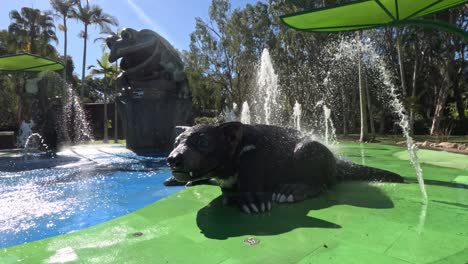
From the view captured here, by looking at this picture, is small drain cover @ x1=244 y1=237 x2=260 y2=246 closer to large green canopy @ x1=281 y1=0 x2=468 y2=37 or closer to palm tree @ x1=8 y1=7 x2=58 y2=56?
large green canopy @ x1=281 y1=0 x2=468 y2=37

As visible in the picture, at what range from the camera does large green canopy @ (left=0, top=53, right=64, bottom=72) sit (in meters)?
12.8

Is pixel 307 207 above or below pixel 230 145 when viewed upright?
below

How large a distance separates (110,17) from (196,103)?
39.3 ft

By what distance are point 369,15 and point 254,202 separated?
3.61 m

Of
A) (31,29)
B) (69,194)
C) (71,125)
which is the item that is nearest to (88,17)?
(31,29)

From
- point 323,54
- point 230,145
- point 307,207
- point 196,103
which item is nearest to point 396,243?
point 307,207

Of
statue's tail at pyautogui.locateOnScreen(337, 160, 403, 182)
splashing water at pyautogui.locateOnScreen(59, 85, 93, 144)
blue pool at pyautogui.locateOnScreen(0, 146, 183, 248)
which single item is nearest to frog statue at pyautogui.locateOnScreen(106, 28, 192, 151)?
blue pool at pyautogui.locateOnScreen(0, 146, 183, 248)

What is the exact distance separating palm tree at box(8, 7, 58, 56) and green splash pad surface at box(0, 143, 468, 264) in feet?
114

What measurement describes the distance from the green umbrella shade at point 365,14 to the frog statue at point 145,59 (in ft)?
28.7

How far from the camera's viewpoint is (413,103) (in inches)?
861

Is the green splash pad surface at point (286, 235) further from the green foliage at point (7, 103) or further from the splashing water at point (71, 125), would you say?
the green foliage at point (7, 103)

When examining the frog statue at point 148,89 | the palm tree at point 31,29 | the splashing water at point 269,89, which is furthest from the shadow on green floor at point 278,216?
the palm tree at point 31,29

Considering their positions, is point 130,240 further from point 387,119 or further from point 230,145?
point 387,119

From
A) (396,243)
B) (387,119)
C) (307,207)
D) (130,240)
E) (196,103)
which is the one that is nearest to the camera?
(396,243)
